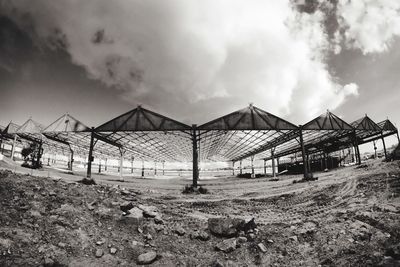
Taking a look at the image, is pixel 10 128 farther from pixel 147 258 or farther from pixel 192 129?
pixel 147 258

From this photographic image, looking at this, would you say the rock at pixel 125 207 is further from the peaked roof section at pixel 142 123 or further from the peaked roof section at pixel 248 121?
the peaked roof section at pixel 248 121

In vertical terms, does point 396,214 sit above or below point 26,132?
below

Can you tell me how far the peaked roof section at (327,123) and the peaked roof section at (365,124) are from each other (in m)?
2.73

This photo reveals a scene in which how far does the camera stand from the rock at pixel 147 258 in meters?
5.29

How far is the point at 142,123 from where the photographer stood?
718 inches

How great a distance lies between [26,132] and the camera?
78.7 ft

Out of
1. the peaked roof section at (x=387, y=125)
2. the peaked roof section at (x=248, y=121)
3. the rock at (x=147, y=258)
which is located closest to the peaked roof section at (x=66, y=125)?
the peaked roof section at (x=248, y=121)

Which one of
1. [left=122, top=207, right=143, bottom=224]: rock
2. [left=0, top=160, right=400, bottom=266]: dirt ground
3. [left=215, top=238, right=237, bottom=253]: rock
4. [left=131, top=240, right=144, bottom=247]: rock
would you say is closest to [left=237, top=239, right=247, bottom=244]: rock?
[left=0, top=160, right=400, bottom=266]: dirt ground

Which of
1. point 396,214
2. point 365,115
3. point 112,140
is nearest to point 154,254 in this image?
point 396,214

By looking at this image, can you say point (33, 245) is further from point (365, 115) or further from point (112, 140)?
point (365, 115)

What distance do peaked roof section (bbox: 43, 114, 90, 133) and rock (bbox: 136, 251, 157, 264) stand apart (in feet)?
55.0

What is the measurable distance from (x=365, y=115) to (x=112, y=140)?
89.7 ft

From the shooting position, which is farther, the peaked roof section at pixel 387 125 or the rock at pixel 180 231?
the peaked roof section at pixel 387 125

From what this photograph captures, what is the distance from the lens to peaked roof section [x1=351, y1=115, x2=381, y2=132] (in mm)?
23344
